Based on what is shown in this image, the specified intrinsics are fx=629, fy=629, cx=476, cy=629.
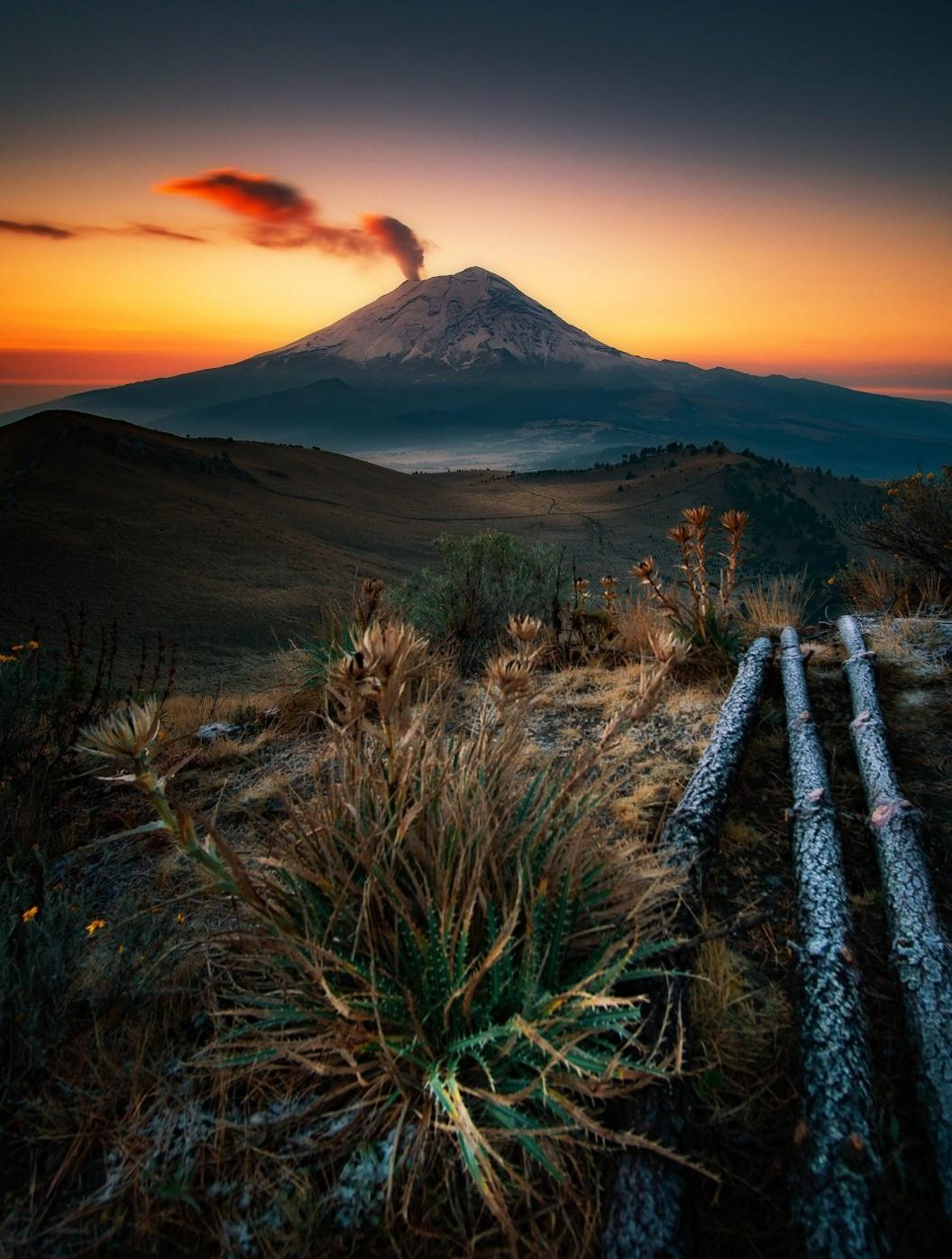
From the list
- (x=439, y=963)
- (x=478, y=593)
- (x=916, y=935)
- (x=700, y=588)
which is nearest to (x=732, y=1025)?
(x=916, y=935)

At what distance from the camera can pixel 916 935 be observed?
209 cm

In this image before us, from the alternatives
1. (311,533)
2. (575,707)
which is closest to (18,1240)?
(575,707)

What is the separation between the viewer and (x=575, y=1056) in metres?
1.47

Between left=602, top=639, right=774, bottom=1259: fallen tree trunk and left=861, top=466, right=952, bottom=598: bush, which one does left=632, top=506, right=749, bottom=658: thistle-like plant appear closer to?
left=861, top=466, right=952, bottom=598: bush

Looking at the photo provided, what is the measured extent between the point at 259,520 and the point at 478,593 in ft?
83.1

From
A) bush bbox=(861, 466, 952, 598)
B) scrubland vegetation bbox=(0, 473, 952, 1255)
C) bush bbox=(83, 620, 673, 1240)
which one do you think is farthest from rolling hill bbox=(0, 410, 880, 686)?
bush bbox=(83, 620, 673, 1240)

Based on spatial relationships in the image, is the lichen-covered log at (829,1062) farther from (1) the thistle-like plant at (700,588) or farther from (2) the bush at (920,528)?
(2) the bush at (920,528)

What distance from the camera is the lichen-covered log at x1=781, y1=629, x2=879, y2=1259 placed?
131 cm

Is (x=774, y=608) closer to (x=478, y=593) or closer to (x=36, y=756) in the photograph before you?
(x=478, y=593)

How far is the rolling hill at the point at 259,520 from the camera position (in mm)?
18953

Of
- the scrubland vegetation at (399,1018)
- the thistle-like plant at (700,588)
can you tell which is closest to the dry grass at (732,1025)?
the scrubland vegetation at (399,1018)

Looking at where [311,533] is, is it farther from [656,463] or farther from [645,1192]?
[656,463]

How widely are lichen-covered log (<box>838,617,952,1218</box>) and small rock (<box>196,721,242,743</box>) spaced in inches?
163

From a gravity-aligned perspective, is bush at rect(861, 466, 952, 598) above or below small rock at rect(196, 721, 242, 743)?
above
